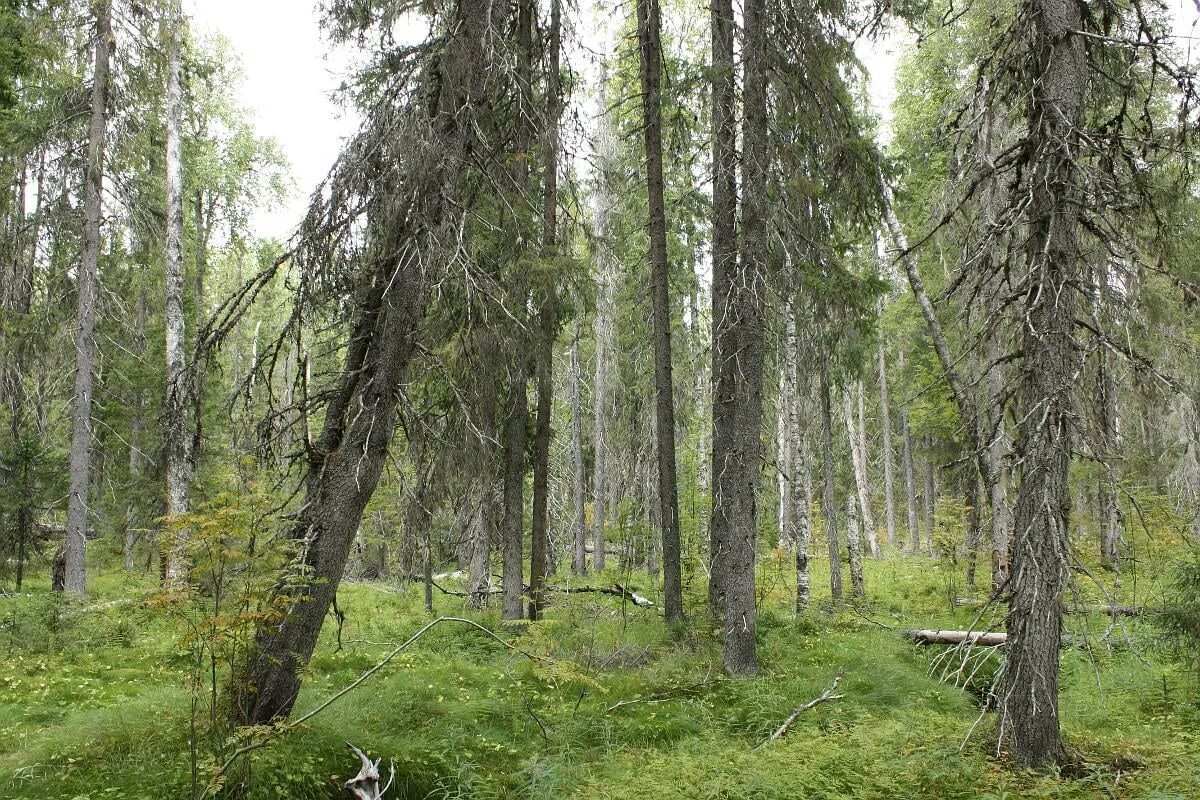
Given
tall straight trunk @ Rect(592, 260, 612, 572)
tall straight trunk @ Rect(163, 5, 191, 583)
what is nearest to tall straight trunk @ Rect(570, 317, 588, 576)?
tall straight trunk @ Rect(592, 260, 612, 572)

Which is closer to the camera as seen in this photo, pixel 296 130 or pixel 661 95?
pixel 661 95

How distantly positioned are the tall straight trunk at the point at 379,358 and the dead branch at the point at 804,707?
12.7 ft

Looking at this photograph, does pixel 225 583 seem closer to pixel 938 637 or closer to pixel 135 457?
pixel 938 637

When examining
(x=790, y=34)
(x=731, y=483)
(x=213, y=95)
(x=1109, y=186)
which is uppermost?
(x=213, y=95)

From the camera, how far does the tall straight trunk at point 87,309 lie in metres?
12.1

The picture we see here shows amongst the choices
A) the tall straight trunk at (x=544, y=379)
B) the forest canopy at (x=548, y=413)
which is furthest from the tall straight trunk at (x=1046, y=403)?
the tall straight trunk at (x=544, y=379)

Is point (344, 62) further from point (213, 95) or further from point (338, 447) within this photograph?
point (213, 95)

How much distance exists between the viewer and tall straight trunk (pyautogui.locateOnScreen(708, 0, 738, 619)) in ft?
28.3

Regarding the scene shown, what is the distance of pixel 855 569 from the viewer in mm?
14469

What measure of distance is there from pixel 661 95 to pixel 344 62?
4441mm

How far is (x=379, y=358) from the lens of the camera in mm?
5930

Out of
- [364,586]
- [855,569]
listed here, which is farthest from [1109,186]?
[364,586]

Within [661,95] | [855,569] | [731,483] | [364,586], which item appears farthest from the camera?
[364,586]

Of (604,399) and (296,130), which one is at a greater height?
(296,130)
